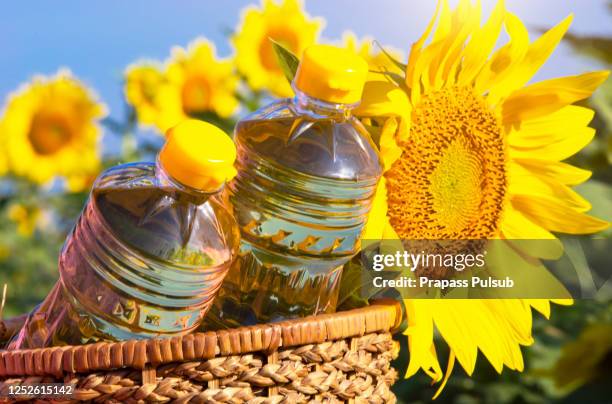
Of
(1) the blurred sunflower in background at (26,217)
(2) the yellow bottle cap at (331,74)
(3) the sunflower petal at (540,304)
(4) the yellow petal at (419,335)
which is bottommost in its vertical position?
(4) the yellow petal at (419,335)

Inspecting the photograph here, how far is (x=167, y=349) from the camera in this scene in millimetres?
706

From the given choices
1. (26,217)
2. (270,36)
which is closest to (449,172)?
(270,36)

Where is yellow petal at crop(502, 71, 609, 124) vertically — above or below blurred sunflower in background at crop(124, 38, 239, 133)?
below

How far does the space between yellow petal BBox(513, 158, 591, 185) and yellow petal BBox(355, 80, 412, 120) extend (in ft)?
0.58

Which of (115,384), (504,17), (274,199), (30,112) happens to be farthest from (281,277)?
(30,112)

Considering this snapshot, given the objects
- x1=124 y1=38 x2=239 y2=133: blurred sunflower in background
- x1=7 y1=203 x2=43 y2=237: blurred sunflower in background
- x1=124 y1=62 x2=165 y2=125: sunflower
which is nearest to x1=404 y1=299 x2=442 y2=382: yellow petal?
x1=124 y1=38 x2=239 y2=133: blurred sunflower in background

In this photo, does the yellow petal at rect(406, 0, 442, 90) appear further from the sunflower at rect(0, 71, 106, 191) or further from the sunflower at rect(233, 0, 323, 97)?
the sunflower at rect(0, 71, 106, 191)

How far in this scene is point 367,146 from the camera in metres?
0.82

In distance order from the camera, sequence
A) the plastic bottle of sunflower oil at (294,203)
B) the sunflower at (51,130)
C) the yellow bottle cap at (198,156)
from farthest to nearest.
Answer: the sunflower at (51,130) → the plastic bottle of sunflower oil at (294,203) → the yellow bottle cap at (198,156)

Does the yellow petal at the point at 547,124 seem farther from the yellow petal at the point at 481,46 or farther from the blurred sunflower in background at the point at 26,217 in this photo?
the blurred sunflower in background at the point at 26,217

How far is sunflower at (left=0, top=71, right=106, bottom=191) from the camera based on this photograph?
→ 74.9 inches

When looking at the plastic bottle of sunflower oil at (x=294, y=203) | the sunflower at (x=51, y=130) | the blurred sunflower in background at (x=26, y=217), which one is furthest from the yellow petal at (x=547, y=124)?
the blurred sunflower in background at (x=26, y=217)

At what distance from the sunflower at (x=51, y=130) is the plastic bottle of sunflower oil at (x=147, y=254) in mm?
1121

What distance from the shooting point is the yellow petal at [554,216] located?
960mm
